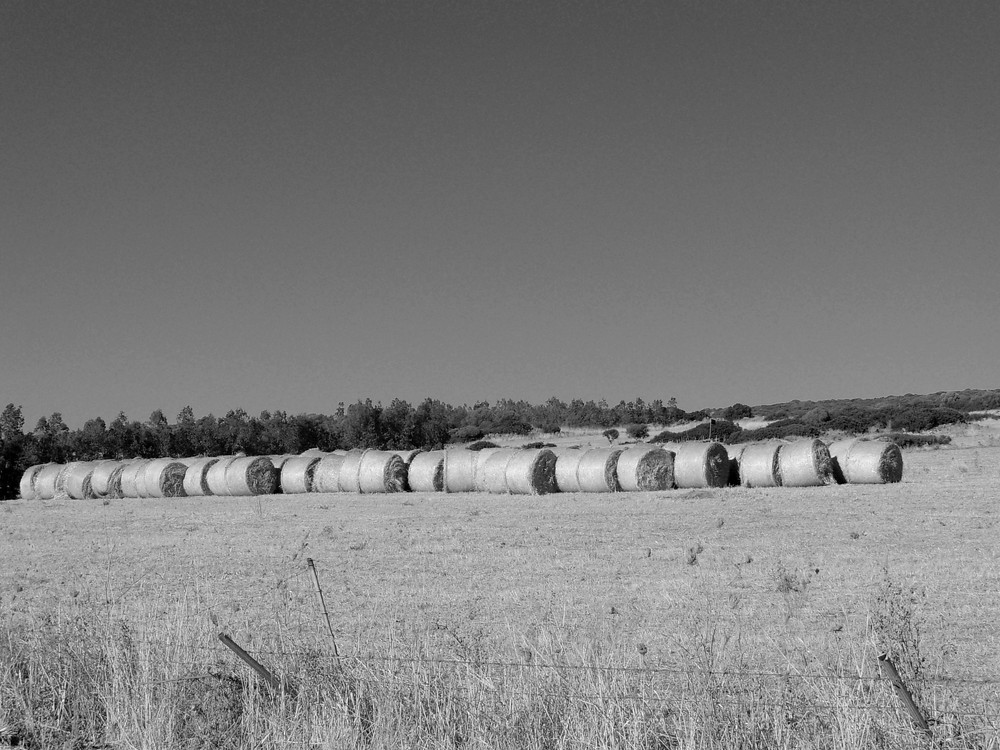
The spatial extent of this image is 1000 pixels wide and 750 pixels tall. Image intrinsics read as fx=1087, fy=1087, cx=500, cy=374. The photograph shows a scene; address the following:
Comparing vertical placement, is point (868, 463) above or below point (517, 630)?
above

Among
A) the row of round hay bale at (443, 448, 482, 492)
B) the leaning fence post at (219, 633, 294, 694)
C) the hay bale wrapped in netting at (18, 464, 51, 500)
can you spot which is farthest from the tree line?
the leaning fence post at (219, 633, 294, 694)

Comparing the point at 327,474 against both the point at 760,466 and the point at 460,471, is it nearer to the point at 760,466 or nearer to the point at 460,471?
the point at 460,471

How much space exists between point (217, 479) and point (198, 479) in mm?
660

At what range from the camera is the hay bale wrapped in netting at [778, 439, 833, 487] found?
24.8m

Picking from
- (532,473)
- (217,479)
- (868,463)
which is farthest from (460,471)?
(868,463)

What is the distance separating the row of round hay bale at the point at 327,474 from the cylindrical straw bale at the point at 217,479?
2.50 metres

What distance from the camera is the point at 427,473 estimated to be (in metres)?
28.6

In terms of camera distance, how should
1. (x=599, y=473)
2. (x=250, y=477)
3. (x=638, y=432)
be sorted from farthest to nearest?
(x=638, y=432) < (x=250, y=477) < (x=599, y=473)

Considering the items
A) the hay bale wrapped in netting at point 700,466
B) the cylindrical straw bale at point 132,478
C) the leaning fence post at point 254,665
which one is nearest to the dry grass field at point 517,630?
the leaning fence post at point 254,665

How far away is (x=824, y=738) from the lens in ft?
16.0

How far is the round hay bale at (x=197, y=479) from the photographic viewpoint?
31.2 m

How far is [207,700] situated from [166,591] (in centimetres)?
480

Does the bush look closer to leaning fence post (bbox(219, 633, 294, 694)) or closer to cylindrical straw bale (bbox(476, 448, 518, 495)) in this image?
cylindrical straw bale (bbox(476, 448, 518, 495))

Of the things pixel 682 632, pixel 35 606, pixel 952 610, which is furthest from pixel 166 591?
pixel 952 610
